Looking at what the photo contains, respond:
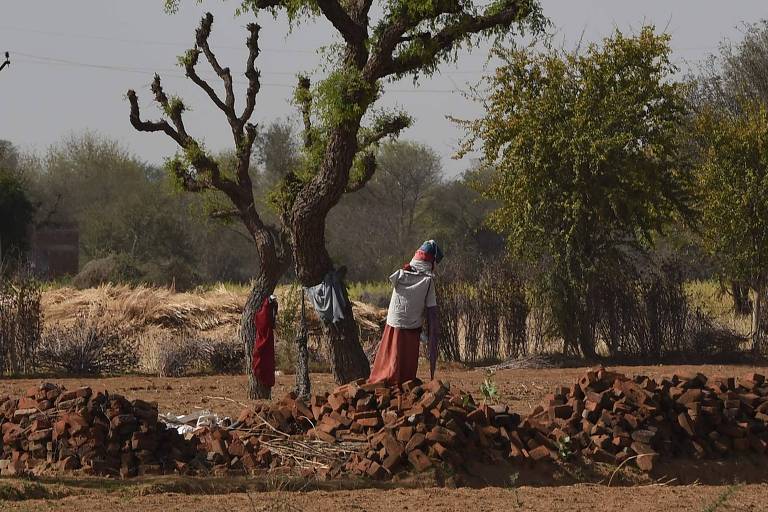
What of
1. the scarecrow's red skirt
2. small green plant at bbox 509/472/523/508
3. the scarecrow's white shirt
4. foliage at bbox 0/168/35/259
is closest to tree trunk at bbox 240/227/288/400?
the scarecrow's red skirt

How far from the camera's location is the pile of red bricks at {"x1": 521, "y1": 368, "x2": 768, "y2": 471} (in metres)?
9.55

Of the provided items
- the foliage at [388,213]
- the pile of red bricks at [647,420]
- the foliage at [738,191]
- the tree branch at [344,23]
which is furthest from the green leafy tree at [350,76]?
the foliage at [388,213]

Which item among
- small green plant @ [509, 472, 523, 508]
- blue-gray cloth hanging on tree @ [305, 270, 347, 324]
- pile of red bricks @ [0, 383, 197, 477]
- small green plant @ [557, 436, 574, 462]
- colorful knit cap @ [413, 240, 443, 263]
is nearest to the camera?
small green plant @ [509, 472, 523, 508]

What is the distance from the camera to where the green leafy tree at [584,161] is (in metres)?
20.4

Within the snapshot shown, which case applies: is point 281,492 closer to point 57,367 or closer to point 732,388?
point 732,388

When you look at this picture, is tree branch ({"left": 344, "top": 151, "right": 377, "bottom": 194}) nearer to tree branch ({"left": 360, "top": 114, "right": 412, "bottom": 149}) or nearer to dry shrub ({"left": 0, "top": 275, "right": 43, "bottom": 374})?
tree branch ({"left": 360, "top": 114, "right": 412, "bottom": 149})

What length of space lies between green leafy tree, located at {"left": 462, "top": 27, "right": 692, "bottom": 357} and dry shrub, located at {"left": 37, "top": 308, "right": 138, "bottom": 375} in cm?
705

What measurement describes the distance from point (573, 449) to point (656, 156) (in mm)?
11905

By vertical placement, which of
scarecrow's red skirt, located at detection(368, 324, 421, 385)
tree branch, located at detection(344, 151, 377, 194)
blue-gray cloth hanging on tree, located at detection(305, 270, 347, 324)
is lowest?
scarecrow's red skirt, located at detection(368, 324, 421, 385)

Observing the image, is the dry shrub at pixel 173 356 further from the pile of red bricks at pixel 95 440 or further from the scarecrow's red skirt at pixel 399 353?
the pile of red bricks at pixel 95 440

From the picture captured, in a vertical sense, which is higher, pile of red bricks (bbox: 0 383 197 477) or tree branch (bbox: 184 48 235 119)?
tree branch (bbox: 184 48 235 119)

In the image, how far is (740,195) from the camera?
21250mm

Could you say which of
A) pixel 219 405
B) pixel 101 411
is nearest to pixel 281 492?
pixel 101 411

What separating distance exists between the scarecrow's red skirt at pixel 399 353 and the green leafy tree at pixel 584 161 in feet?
31.9
